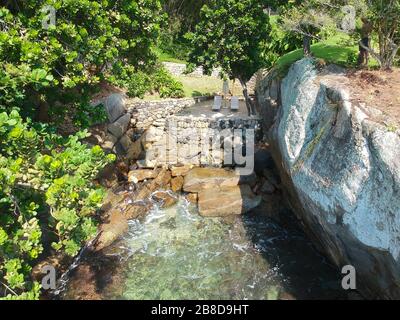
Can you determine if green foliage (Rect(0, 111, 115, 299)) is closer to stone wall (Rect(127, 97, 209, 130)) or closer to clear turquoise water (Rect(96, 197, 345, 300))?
clear turquoise water (Rect(96, 197, 345, 300))

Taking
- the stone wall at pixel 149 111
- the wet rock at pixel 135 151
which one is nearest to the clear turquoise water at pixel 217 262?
the wet rock at pixel 135 151

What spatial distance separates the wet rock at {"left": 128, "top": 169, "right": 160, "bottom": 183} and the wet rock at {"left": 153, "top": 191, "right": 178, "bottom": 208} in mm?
1448

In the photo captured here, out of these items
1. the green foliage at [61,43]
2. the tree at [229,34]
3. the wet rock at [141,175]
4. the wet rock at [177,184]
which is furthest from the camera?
the wet rock at [141,175]

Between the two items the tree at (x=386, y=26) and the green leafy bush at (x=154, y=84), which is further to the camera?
the green leafy bush at (x=154, y=84)

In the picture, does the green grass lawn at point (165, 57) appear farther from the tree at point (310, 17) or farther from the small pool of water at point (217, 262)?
the small pool of water at point (217, 262)

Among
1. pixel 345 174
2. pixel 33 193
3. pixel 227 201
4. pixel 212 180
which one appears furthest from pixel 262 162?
pixel 33 193

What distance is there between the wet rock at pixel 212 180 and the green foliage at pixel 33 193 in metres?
10.2

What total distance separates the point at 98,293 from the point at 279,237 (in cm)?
828

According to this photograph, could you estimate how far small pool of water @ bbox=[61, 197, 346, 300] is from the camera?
44.7ft

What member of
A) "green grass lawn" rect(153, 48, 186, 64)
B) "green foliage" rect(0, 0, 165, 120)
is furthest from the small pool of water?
"green grass lawn" rect(153, 48, 186, 64)

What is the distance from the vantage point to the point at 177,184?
21.1m

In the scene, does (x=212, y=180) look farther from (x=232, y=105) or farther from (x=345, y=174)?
(x=345, y=174)

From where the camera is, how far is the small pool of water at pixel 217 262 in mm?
13633

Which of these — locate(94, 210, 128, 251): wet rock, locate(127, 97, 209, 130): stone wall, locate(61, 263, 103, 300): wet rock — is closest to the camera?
locate(61, 263, 103, 300): wet rock
